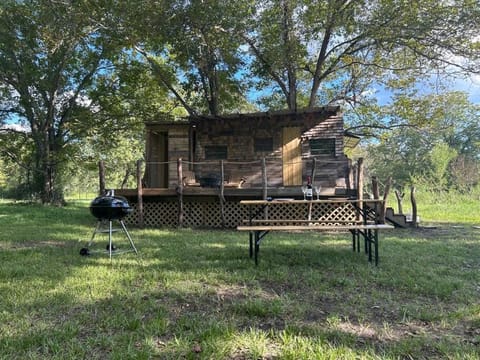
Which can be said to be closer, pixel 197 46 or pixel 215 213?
pixel 215 213

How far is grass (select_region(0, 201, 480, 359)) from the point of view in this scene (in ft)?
7.46

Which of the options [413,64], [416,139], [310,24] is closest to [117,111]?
[310,24]

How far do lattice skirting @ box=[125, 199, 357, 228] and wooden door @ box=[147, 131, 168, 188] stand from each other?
1934 mm

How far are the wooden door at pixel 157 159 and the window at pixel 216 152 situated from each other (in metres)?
1.71

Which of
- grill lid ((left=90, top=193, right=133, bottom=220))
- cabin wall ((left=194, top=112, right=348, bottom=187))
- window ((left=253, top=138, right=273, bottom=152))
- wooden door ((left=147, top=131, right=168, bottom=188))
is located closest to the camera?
grill lid ((left=90, top=193, right=133, bottom=220))

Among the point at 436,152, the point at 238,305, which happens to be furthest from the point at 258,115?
the point at 436,152

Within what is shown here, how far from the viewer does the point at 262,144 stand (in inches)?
456

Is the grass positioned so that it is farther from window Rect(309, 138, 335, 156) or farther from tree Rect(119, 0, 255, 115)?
tree Rect(119, 0, 255, 115)

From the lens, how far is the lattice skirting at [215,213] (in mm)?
9695

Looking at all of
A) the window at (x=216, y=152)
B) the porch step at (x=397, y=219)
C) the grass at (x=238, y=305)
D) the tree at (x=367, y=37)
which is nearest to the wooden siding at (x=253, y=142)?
the window at (x=216, y=152)

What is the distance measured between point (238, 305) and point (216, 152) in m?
9.09

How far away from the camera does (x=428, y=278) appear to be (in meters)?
4.05

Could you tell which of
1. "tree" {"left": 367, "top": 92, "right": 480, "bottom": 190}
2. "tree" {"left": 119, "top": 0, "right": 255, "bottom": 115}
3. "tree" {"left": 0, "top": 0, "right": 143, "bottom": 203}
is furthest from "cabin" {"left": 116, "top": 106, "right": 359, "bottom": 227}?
"tree" {"left": 367, "top": 92, "right": 480, "bottom": 190}

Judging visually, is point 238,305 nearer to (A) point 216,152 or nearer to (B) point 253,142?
(B) point 253,142
